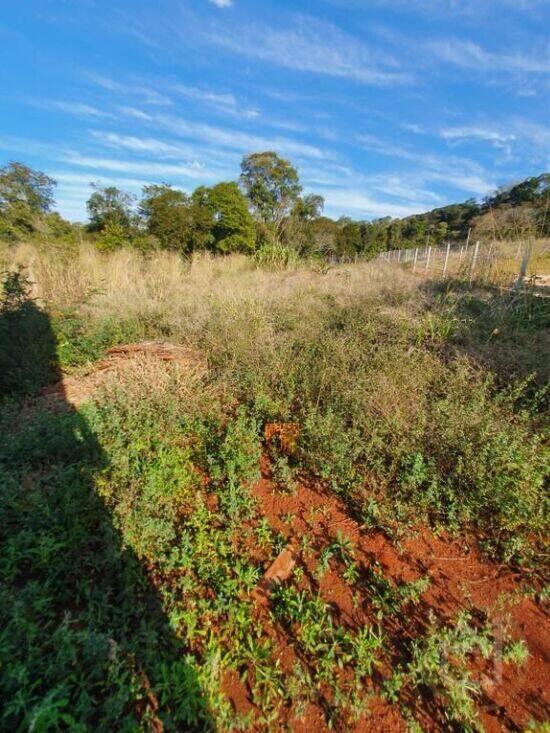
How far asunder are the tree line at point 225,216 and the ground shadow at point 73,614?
657 cm

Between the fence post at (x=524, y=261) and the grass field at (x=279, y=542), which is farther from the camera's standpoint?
the fence post at (x=524, y=261)

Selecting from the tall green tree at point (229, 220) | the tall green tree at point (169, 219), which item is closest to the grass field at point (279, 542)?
the tall green tree at point (169, 219)

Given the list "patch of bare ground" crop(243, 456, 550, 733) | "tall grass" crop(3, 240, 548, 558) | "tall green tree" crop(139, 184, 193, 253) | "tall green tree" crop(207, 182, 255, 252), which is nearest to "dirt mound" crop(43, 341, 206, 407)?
"tall grass" crop(3, 240, 548, 558)

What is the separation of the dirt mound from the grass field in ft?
0.21

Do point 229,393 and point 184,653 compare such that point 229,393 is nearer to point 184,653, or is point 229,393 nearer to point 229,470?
point 229,470

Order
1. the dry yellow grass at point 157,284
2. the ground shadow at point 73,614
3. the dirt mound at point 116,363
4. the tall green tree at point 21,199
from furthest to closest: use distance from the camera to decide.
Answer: the tall green tree at point 21,199
the dry yellow grass at point 157,284
the dirt mound at point 116,363
the ground shadow at point 73,614

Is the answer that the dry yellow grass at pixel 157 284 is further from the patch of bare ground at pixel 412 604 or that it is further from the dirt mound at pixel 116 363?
the patch of bare ground at pixel 412 604

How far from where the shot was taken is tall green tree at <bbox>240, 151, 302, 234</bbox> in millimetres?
23094

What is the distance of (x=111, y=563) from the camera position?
5.23ft

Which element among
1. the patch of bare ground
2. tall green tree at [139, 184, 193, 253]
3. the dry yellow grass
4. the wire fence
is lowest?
the patch of bare ground

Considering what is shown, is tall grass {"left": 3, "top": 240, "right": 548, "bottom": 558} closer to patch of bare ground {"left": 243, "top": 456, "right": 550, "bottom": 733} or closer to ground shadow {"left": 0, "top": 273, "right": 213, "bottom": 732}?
patch of bare ground {"left": 243, "top": 456, "right": 550, "bottom": 733}

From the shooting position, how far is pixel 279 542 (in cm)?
181

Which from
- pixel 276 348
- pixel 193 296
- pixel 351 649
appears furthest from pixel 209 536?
pixel 193 296

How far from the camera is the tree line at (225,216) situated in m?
5.57
